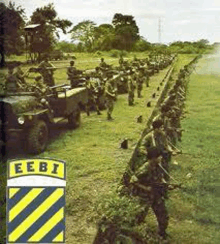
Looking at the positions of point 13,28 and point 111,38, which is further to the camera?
point 111,38

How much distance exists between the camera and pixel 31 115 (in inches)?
400

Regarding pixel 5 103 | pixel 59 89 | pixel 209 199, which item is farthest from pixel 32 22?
pixel 209 199

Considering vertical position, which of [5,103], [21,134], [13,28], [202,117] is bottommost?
[202,117]

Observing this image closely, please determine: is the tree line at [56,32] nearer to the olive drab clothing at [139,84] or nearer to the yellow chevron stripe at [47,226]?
the olive drab clothing at [139,84]

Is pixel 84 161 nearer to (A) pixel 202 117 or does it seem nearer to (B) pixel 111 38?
(A) pixel 202 117

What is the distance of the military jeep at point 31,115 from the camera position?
1006 cm

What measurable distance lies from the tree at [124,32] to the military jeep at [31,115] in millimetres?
7173

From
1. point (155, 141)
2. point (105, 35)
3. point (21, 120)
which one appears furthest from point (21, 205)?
point (105, 35)

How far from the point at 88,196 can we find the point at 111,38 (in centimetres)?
1875

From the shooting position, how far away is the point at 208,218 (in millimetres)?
8406

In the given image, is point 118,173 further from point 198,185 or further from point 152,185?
point 152,185

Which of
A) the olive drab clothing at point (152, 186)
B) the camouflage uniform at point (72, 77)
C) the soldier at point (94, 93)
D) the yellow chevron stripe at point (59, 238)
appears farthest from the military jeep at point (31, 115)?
the yellow chevron stripe at point (59, 238)

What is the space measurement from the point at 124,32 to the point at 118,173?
49.0 ft

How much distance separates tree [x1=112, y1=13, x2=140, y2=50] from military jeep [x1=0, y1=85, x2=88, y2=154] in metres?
7.17
